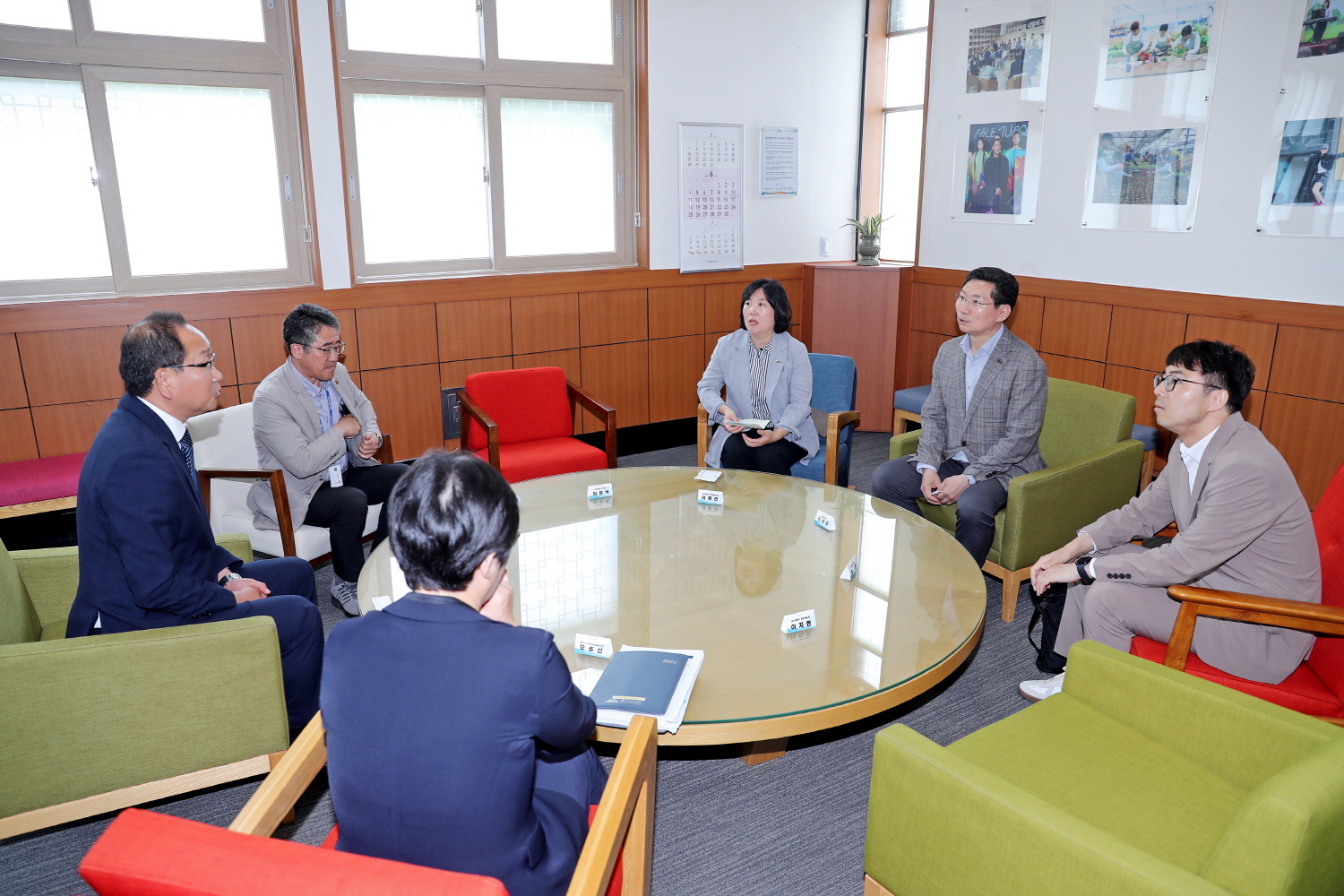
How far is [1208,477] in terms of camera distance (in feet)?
8.86

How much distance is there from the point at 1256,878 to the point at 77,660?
2614 mm

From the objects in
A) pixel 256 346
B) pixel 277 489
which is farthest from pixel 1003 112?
pixel 277 489

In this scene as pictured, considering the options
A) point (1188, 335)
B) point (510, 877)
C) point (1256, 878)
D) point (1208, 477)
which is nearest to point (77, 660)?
point (510, 877)

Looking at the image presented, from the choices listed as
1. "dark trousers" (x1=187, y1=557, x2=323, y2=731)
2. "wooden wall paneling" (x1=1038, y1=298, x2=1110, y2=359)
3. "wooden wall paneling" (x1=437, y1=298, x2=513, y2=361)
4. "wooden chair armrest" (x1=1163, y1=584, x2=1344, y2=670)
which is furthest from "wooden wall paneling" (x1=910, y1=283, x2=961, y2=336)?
"dark trousers" (x1=187, y1=557, x2=323, y2=731)

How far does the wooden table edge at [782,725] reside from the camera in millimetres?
2010

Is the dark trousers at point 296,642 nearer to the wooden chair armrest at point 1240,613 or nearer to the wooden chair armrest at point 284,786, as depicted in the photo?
the wooden chair armrest at point 284,786

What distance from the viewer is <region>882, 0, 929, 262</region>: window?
695cm

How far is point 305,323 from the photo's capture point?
3867mm

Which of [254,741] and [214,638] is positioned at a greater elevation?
[214,638]

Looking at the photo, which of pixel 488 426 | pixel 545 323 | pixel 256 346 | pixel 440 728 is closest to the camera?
pixel 440 728

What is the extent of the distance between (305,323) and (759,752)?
2733 millimetres

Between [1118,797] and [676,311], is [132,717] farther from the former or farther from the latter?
[676,311]

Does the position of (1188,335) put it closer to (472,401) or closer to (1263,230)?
(1263,230)

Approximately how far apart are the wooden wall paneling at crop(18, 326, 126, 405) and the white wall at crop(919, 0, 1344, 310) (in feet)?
18.8
